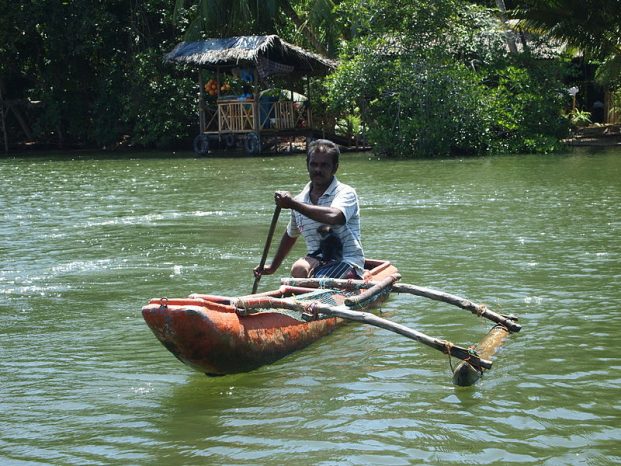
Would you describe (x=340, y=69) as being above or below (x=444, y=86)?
above

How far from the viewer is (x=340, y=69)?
23594 mm

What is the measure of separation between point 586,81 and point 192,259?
21.8m

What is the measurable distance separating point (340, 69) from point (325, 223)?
58.0 ft

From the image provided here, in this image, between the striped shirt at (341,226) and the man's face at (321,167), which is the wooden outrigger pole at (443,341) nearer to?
the striped shirt at (341,226)

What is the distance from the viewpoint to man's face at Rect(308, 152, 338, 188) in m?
6.47

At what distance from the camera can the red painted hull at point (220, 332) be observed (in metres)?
5.11

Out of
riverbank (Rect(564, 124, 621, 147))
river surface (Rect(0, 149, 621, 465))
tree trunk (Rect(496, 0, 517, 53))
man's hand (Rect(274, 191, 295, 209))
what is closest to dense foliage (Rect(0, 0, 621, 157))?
tree trunk (Rect(496, 0, 517, 53))

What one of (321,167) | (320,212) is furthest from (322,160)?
(320,212)

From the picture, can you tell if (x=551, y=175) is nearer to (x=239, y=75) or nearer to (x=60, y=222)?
(x=60, y=222)

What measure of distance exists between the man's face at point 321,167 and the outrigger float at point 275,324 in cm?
72

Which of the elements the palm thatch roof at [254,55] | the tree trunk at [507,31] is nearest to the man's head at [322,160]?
the palm thatch roof at [254,55]

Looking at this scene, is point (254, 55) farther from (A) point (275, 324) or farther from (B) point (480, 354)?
(B) point (480, 354)

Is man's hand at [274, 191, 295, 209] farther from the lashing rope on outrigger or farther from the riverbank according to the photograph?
the riverbank

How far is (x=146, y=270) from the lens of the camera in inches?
373
